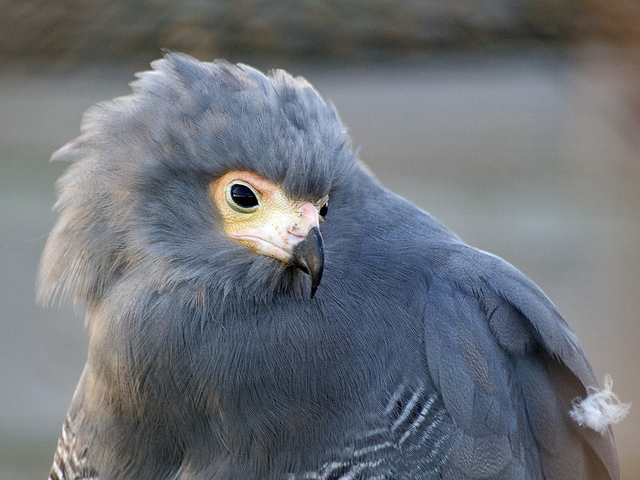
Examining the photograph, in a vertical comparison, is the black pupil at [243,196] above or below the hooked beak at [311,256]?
above

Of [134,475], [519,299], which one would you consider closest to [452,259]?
[519,299]

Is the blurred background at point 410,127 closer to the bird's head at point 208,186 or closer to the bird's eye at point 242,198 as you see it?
the bird's head at point 208,186

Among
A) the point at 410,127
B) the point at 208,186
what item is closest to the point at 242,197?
the point at 208,186

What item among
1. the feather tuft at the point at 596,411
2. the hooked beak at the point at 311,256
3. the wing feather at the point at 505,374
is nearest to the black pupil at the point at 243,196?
the hooked beak at the point at 311,256

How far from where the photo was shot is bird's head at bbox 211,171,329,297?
2.09m

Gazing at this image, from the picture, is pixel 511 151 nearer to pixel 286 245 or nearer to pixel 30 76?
pixel 30 76

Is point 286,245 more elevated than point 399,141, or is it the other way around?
point 399,141

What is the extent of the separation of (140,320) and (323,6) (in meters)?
4.02

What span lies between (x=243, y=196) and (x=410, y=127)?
194 inches

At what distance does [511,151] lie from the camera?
694 centimetres

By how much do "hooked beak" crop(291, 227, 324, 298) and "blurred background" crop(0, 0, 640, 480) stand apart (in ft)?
12.7

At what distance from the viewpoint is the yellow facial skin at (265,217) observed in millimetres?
2111

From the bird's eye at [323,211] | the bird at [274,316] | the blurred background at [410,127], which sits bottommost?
the bird at [274,316]

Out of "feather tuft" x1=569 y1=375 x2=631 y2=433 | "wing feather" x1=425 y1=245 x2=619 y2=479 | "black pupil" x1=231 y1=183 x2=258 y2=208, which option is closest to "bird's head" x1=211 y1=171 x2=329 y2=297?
"black pupil" x1=231 y1=183 x2=258 y2=208
